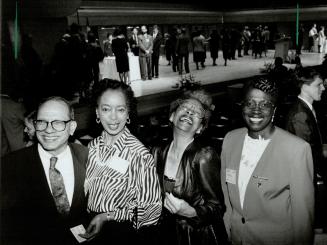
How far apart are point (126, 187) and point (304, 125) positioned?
160cm

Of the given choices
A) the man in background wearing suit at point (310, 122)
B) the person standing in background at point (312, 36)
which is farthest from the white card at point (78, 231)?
the person standing in background at point (312, 36)

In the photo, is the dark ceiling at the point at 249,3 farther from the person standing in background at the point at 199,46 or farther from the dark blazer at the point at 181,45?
the dark blazer at the point at 181,45

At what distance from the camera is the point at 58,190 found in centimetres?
166

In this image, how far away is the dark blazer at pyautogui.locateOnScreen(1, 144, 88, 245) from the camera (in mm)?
1516

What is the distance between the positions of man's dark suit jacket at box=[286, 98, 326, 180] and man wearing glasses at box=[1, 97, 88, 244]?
169cm

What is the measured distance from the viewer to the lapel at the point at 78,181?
1687 mm

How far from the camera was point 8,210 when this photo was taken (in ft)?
4.99

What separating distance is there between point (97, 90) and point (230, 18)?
2421 centimetres

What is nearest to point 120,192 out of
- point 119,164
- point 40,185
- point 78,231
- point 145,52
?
point 119,164

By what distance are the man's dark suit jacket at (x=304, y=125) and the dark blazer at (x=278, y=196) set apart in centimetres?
90

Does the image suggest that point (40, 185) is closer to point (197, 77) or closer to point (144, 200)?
point (144, 200)

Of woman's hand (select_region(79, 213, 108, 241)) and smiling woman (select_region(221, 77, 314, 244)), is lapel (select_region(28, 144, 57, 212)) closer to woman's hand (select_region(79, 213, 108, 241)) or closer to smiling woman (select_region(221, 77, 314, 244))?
woman's hand (select_region(79, 213, 108, 241))

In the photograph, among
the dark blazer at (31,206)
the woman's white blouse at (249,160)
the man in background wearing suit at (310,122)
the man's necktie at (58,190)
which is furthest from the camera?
the man in background wearing suit at (310,122)

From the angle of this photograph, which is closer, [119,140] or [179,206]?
[179,206]
